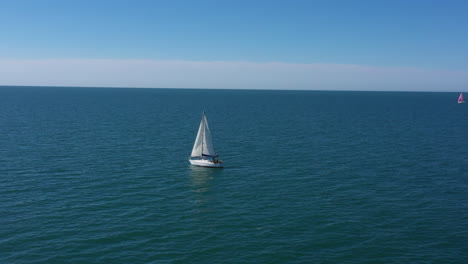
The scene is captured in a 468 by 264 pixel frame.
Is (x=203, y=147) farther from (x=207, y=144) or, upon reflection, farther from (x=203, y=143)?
(x=207, y=144)

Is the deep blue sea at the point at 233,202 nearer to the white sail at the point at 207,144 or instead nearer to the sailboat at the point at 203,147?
the sailboat at the point at 203,147

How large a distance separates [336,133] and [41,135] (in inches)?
3693

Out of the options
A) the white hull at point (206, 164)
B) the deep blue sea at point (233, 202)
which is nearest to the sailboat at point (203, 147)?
the white hull at point (206, 164)

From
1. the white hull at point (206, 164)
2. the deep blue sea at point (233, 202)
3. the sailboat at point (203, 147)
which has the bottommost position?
the deep blue sea at point (233, 202)

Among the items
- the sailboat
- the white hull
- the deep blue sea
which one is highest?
the sailboat

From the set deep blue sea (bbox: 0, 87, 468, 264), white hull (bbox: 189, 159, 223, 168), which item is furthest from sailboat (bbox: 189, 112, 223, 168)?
deep blue sea (bbox: 0, 87, 468, 264)

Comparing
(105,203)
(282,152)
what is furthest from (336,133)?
A: (105,203)

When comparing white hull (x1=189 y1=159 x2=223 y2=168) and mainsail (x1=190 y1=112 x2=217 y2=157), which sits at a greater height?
mainsail (x1=190 y1=112 x2=217 y2=157)

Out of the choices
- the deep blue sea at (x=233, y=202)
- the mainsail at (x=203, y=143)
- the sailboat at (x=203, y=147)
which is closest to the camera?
the deep blue sea at (x=233, y=202)

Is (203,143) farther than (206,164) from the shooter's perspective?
Yes

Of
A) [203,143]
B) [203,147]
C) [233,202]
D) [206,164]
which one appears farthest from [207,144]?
[233,202]

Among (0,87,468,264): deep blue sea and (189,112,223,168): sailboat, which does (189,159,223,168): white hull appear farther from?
(0,87,468,264): deep blue sea

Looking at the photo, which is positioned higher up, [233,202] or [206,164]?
[206,164]

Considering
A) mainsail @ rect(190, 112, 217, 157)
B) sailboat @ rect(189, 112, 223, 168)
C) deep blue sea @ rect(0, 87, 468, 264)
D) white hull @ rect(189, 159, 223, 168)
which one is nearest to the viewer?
deep blue sea @ rect(0, 87, 468, 264)
